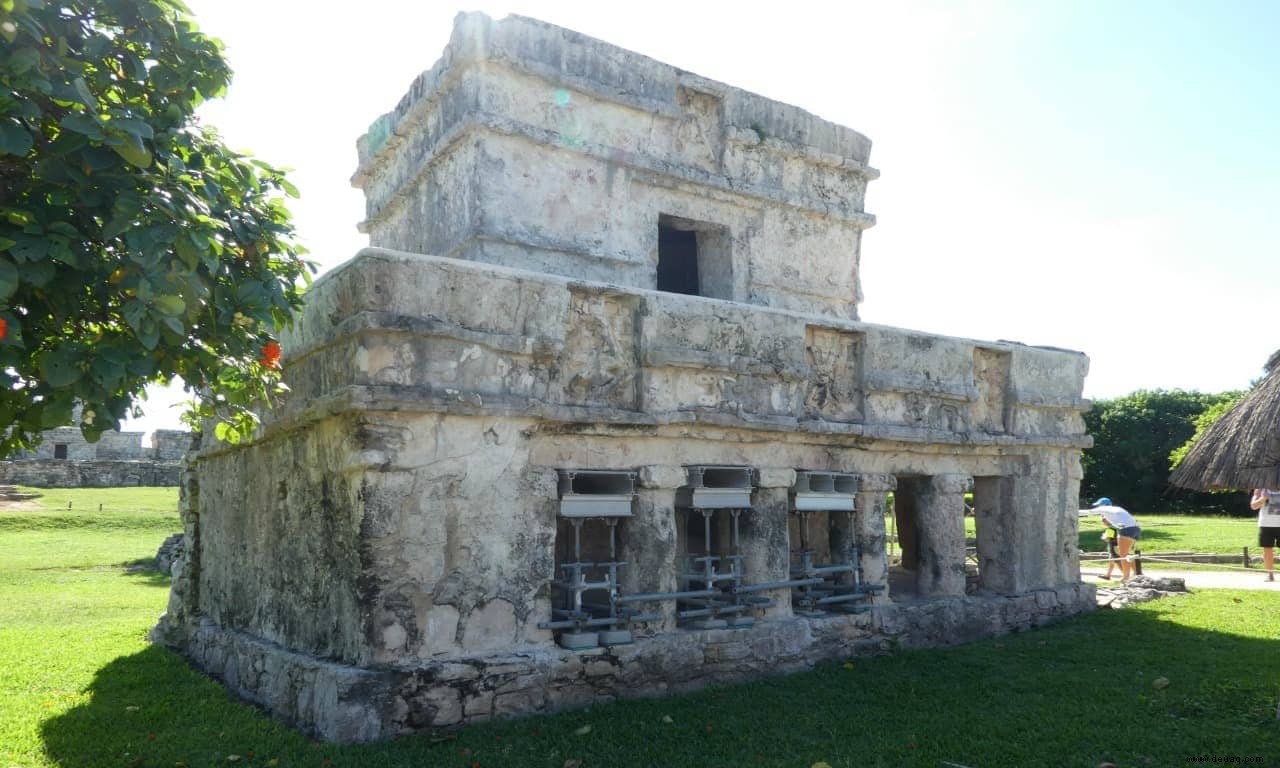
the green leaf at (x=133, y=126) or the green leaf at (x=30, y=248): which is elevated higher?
the green leaf at (x=133, y=126)

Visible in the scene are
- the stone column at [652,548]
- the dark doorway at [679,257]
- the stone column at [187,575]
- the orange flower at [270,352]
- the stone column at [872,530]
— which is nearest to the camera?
the orange flower at [270,352]

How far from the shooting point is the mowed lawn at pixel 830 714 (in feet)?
17.4

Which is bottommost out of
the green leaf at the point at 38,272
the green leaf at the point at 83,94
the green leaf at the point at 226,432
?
the green leaf at the point at 226,432

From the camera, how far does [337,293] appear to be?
5977mm

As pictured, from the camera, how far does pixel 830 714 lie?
6207 millimetres

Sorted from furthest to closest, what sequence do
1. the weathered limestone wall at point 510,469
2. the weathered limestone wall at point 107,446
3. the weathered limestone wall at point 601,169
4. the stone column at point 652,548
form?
1. the weathered limestone wall at point 107,446
2. the weathered limestone wall at point 601,169
3. the stone column at point 652,548
4. the weathered limestone wall at point 510,469

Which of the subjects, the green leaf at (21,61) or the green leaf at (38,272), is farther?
the green leaf at (38,272)

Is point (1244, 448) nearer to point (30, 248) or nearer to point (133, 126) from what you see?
point (133, 126)

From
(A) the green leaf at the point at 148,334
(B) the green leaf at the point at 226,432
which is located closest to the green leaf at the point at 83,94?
(A) the green leaf at the point at 148,334

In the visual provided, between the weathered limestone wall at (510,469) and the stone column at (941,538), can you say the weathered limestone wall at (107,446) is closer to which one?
the weathered limestone wall at (510,469)

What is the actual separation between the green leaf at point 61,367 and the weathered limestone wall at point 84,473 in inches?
946

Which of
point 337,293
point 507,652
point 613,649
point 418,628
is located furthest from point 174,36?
point 613,649

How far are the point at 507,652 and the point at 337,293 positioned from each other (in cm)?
251

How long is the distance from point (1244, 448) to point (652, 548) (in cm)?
463
